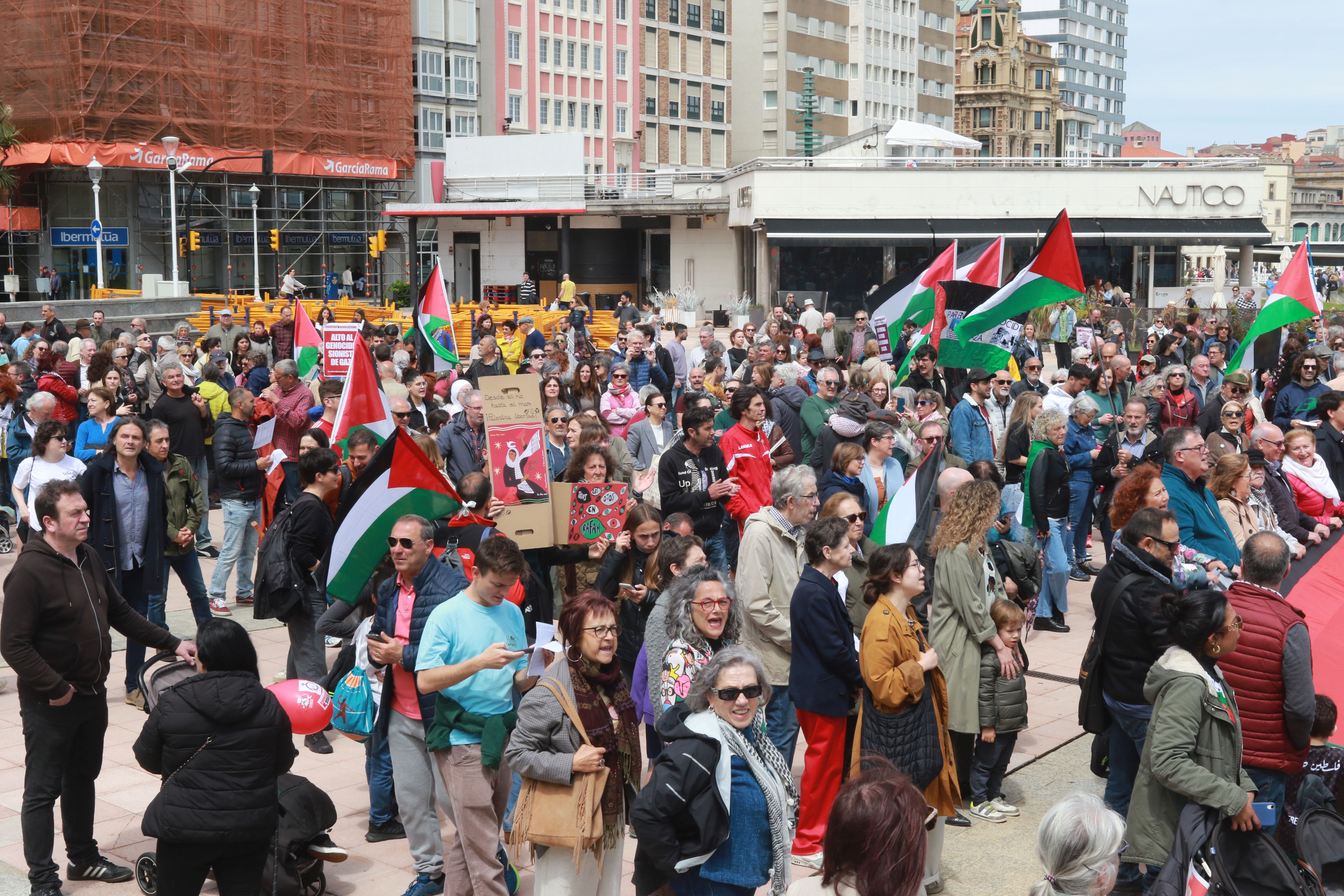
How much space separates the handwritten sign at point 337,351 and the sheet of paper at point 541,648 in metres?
7.01

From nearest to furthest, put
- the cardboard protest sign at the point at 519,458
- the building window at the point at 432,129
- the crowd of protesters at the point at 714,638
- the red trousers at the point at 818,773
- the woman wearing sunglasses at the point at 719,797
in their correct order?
the woman wearing sunglasses at the point at 719,797 → the crowd of protesters at the point at 714,638 → the red trousers at the point at 818,773 → the cardboard protest sign at the point at 519,458 → the building window at the point at 432,129

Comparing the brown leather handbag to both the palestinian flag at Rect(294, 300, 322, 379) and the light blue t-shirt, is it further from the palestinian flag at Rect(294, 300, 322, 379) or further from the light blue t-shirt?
the palestinian flag at Rect(294, 300, 322, 379)

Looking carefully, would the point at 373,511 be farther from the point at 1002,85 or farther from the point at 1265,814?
the point at 1002,85

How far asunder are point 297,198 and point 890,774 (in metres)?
55.9

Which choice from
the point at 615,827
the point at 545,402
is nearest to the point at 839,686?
the point at 615,827

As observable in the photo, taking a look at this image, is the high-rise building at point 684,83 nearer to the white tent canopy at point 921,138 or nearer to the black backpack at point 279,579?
the white tent canopy at point 921,138

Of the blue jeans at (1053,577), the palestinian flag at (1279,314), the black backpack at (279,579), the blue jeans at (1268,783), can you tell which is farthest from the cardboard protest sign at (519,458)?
the palestinian flag at (1279,314)

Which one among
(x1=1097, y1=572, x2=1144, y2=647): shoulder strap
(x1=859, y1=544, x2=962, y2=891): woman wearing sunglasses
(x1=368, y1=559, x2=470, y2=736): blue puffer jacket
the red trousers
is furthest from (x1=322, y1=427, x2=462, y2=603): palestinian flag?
(x1=1097, y1=572, x2=1144, y2=647): shoulder strap

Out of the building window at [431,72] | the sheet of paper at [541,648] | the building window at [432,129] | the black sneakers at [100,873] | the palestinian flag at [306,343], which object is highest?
the building window at [431,72]

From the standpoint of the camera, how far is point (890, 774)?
A: 3.99 metres

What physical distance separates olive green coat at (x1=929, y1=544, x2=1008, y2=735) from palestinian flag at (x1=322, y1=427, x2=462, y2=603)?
8.93 feet

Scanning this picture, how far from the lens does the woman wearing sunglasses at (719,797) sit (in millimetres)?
4598

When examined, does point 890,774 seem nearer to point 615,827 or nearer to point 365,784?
point 615,827

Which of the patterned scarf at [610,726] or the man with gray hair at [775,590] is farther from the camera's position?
the man with gray hair at [775,590]
